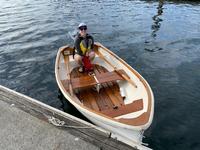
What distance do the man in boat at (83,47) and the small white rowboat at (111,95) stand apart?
0.48 m

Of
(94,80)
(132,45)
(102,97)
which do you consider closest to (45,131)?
(102,97)

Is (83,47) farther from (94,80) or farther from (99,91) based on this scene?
(99,91)

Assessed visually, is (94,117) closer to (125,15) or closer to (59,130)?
(59,130)

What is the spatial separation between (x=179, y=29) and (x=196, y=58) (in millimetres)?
4371

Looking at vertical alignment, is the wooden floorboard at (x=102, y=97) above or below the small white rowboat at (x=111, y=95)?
below

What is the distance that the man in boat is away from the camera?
989cm

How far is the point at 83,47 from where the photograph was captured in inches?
394

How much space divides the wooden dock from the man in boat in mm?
3203

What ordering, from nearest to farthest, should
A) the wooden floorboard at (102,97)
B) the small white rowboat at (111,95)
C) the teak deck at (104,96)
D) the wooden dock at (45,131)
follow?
the wooden dock at (45,131) < the small white rowboat at (111,95) < the teak deck at (104,96) < the wooden floorboard at (102,97)

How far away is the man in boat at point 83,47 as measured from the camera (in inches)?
389

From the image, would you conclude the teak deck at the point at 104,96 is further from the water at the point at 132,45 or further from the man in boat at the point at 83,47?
the man in boat at the point at 83,47

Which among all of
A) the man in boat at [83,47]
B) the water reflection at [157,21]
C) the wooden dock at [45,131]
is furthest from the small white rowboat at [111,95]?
the water reflection at [157,21]

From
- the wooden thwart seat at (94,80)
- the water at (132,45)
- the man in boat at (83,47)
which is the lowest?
the water at (132,45)

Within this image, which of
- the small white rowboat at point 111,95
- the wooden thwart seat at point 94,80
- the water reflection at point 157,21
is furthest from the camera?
the water reflection at point 157,21
